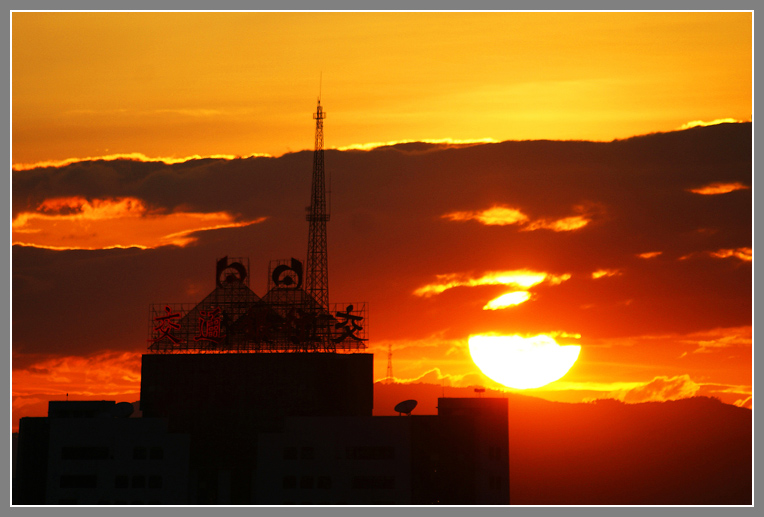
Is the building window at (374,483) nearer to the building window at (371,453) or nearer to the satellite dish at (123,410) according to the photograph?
the building window at (371,453)

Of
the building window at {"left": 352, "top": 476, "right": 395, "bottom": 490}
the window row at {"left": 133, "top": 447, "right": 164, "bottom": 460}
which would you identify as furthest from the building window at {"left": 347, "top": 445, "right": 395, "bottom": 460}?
the window row at {"left": 133, "top": 447, "right": 164, "bottom": 460}

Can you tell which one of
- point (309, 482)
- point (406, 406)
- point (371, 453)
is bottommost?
point (309, 482)

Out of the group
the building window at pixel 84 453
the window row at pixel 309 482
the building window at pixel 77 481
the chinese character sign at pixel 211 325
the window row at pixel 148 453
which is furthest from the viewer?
the chinese character sign at pixel 211 325

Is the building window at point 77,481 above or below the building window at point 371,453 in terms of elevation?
below

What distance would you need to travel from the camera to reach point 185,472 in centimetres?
14800

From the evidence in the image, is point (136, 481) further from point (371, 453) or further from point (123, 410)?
point (371, 453)

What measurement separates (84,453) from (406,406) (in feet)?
135

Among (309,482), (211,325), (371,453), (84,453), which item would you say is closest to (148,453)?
(84,453)

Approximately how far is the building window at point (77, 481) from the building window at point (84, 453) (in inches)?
94.2

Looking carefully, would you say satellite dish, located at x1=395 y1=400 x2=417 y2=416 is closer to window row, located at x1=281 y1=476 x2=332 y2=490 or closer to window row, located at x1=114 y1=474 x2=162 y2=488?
window row, located at x1=281 y1=476 x2=332 y2=490

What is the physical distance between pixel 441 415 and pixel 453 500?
1076cm

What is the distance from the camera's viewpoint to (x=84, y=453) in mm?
149625

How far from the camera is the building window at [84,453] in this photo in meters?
149

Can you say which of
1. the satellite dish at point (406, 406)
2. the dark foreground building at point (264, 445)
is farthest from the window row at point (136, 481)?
the satellite dish at point (406, 406)
